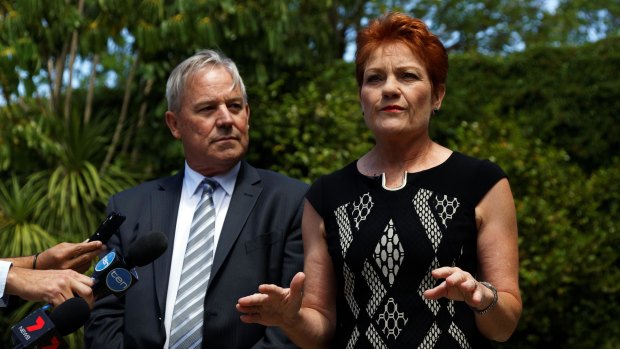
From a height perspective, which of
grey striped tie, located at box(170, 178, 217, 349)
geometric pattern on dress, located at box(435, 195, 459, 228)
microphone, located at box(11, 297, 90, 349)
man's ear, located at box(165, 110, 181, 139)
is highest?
man's ear, located at box(165, 110, 181, 139)

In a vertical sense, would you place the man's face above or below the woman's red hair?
below

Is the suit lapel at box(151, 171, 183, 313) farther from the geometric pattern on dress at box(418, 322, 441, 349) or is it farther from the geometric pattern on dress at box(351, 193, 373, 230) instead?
the geometric pattern on dress at box(418, 322, 441, 349)

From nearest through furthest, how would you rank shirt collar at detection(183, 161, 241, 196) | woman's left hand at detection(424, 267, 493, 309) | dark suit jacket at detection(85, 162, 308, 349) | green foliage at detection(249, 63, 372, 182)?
1. woman's left hand at detection(424, 267, 493, 309)
2. dark suit jacket at detection(85, 162, 308, 349)
3. shirt collar at detection(183, 161, 241, 196)
4. green foliage at detection(249, 63, 372, 182)

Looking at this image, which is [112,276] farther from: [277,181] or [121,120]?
[121,120]

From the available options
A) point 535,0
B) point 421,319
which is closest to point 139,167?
point 421,319

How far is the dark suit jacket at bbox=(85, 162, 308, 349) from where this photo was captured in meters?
3.68

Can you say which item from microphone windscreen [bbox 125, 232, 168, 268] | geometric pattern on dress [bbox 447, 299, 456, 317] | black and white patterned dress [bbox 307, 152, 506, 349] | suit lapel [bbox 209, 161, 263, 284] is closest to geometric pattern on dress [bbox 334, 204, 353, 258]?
black and white patterned dress [bbox 307, 152, 506, 349]

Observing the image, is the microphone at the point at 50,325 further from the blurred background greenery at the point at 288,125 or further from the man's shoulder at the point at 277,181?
the blurred background greenery at the point at 288,125

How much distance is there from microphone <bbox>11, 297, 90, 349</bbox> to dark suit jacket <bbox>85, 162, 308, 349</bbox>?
1.09 metres

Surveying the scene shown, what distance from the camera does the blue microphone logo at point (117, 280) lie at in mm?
2668

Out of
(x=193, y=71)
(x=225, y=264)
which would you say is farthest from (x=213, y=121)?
(x=225, y=264)

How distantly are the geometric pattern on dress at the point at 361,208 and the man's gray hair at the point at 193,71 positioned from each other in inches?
51.0

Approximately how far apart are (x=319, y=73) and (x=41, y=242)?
131 inches

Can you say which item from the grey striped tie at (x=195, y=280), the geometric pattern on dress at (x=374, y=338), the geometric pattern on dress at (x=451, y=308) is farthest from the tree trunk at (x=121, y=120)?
the geometric pattern on dress at (x=451, y=308)
